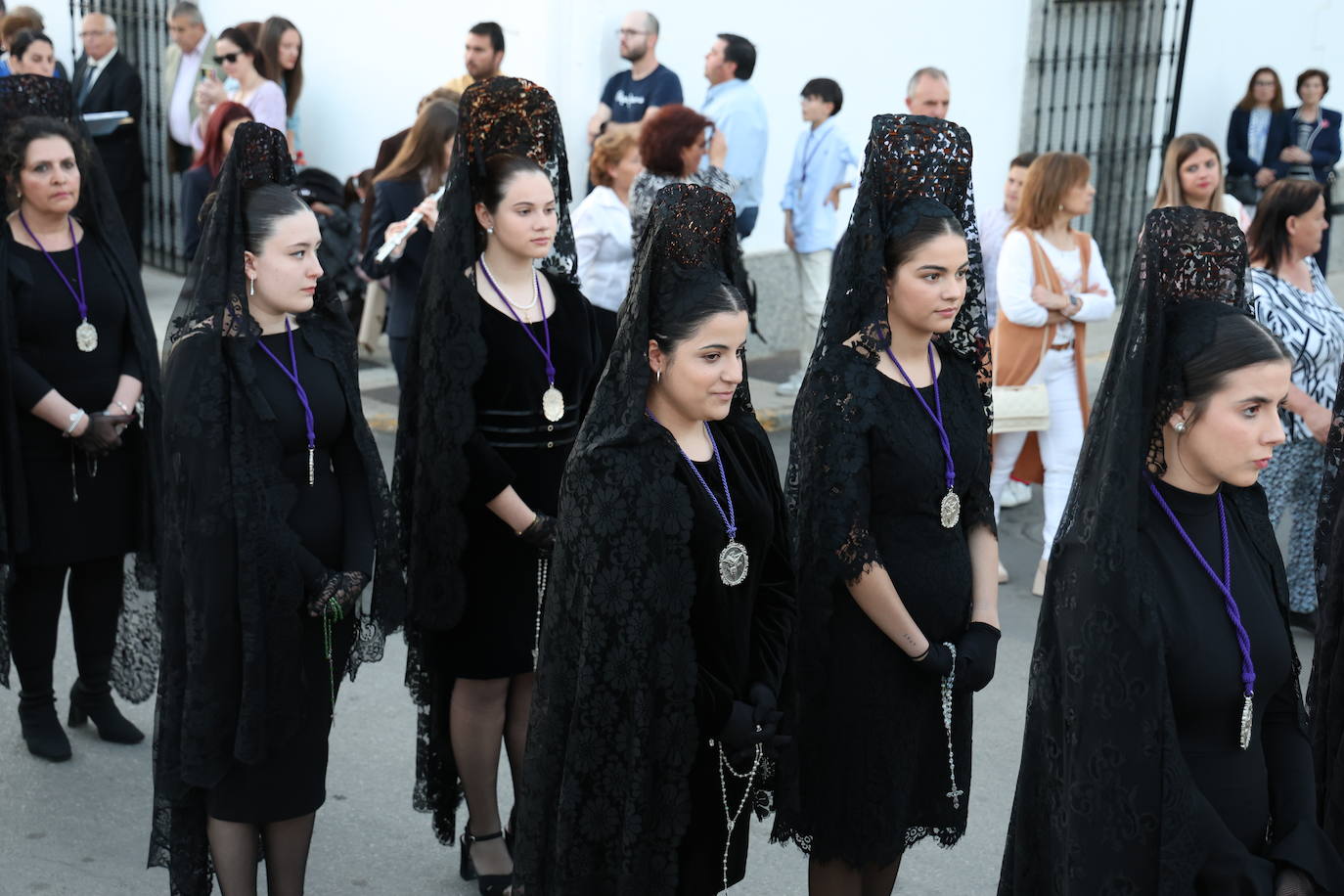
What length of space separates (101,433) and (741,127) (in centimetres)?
553

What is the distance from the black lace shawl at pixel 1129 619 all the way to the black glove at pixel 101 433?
10.7 ft

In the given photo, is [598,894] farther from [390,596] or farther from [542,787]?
[390,596]

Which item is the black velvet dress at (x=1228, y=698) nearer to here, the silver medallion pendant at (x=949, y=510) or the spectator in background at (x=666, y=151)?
the silver medallion pendant at (x=949, y=510)

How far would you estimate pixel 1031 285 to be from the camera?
697 cm

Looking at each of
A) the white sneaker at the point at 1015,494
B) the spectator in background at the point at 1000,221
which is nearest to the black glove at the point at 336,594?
the spectator in background at the point at 1000,221

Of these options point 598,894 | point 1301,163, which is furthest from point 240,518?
point 1301,163

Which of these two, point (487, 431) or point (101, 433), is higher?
point (487, 431)

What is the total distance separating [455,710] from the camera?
178 inches

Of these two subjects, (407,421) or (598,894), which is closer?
(598,894)

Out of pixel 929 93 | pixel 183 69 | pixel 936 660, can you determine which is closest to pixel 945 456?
pixel 936 660

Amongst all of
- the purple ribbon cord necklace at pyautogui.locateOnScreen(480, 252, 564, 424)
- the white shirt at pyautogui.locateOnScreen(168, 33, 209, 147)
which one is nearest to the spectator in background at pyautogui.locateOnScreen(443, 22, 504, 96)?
the white shirt at pyautogui.locateOnScreen(168, 33, 209, 147)

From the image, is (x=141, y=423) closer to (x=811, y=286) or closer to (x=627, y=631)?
(x=627, y=631)

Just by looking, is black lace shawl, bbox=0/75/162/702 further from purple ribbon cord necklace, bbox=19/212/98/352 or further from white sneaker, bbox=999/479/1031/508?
white sneaker, bbox=999/479/1031/508

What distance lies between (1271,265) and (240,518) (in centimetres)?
457
